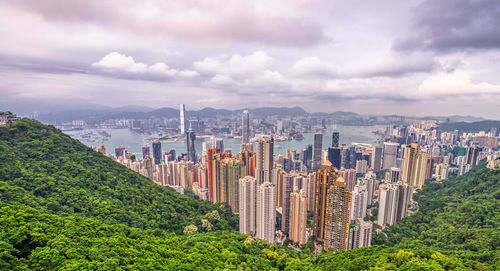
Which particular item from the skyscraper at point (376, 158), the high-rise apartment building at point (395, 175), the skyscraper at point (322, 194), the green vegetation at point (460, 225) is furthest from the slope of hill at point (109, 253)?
the skyscraper at point (376, 158)

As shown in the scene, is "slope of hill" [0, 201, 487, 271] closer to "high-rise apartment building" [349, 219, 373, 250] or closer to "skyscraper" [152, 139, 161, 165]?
"high-rise apartment building" [349, 219, 373, 250]

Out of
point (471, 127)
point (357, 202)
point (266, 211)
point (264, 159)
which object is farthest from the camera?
point (471, 127)

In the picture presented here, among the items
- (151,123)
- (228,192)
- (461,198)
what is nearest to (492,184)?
(461,198)

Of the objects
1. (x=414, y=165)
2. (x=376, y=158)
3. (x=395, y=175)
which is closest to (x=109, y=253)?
(x=395, y=175)

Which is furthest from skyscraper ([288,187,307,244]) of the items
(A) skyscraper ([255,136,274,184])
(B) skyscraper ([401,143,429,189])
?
(B) skyscraper ([401,143,429,189])

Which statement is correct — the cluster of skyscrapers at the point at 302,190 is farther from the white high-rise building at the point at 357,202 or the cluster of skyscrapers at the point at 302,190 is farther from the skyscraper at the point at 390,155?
the skyscraper at the point at 390,155

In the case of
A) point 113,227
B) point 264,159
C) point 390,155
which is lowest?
point 390,155

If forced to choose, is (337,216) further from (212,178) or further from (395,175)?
(395,175)
